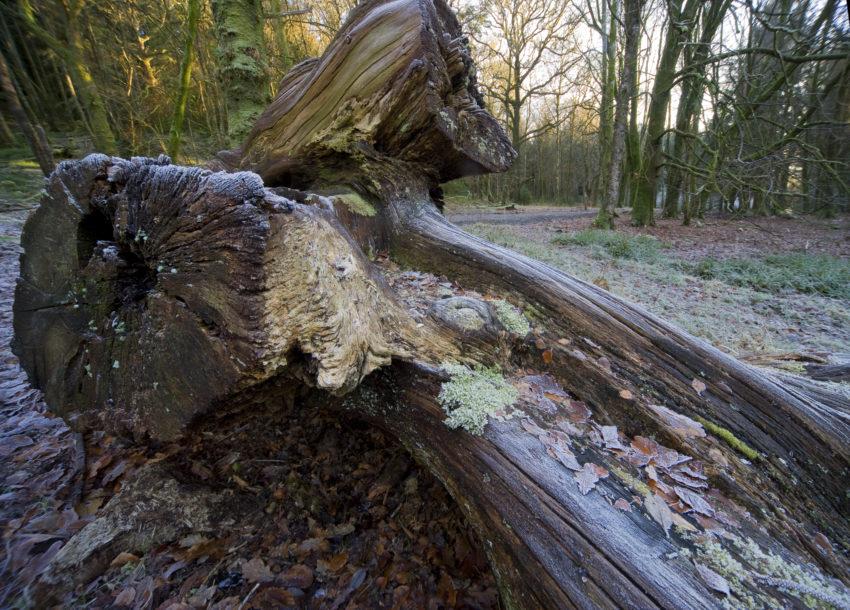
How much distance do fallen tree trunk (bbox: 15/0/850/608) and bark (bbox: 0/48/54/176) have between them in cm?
527

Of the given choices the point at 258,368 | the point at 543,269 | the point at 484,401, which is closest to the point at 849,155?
the point at 543,269

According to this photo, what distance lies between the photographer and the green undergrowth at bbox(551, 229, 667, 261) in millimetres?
8258

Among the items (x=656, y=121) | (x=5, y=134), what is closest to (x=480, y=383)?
(x=656, y=121)

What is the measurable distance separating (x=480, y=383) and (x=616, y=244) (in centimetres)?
841

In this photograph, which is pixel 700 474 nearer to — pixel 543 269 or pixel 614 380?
pixel 614 380

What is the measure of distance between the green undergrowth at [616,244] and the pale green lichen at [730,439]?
7232 millimetres

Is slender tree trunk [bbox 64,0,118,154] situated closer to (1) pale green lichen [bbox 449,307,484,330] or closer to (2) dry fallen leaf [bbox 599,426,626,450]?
(1) pale green lichen [bbox 449,307,484,330]

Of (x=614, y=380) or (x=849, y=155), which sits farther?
(x=849, y=155)

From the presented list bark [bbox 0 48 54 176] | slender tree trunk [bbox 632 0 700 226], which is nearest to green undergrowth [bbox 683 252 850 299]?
slender tree trunk [bbox 632 0 700 226]

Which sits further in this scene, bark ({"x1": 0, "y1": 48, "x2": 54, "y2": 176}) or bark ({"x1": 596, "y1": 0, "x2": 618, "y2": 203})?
bark ({"x1": 596, "y1": 0, "x2": 618, "y2": 203})

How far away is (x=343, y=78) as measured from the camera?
2670 millimetres

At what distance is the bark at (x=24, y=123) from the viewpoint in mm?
4508

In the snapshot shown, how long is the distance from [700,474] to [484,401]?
0.96m

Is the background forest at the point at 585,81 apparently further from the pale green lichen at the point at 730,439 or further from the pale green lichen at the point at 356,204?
the pale green lichen at the point at 730,439
